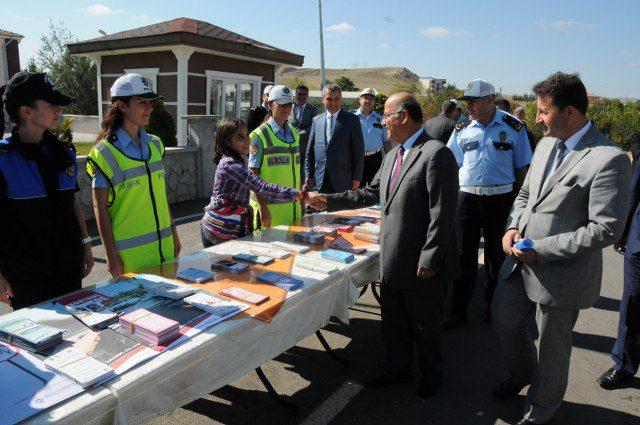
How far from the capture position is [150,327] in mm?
1919

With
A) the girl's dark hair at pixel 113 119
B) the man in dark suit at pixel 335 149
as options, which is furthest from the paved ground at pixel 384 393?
the man in dark suit at pixel 335 149

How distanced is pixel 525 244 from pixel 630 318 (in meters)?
1.40

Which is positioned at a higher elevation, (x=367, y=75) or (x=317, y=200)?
(x=367, y=75)

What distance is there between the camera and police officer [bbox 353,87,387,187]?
735 cm

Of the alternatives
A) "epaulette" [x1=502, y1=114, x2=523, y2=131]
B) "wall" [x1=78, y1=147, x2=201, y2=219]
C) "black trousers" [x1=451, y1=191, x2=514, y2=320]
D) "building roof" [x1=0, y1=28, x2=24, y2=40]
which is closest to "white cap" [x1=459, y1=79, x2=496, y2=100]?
"epaulette" [x1=502, y1=114, x2=523, y2=131]

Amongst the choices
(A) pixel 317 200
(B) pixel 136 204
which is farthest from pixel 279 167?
(B) pixel 136 204

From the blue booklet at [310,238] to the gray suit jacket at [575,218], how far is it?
141 centimetres

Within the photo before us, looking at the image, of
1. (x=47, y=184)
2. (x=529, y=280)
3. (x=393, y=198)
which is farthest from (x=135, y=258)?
(x=529, y=280)

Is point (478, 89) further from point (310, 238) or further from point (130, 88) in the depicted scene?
point (130, 88)

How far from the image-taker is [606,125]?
894 inches

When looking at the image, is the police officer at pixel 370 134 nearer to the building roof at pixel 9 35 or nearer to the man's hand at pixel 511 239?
the man's hand at pixel 511 239

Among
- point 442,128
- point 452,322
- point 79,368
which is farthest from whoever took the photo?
point 442,128

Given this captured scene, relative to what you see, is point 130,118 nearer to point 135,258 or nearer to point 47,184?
point 47,184

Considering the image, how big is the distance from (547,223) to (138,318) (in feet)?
6.97
